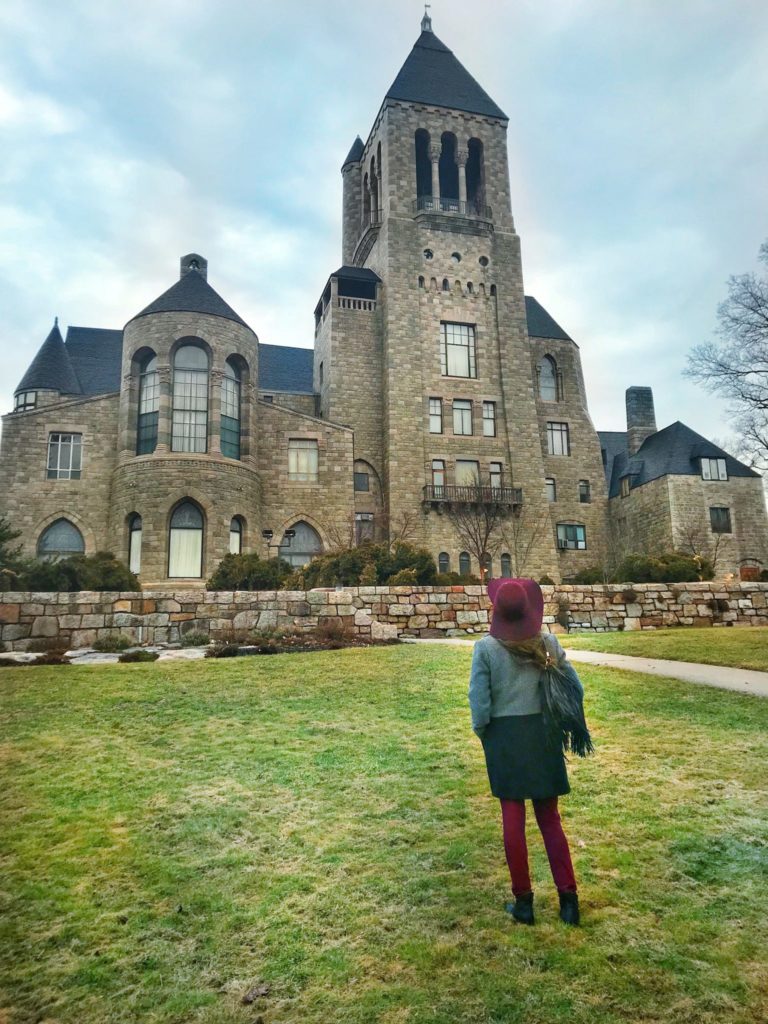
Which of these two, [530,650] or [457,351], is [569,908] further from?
[457,351]

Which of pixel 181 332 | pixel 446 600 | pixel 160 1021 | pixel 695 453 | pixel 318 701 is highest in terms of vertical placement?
pixel 181 332

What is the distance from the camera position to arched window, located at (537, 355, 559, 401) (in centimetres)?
4116

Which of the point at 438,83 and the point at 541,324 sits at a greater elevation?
the point at 438,83

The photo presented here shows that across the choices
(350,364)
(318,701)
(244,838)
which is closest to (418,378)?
(350,364)

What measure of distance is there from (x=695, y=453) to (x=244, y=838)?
3738 centimetres

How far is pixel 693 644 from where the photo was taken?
49.2 feet

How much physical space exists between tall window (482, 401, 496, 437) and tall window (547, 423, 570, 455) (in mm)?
4766

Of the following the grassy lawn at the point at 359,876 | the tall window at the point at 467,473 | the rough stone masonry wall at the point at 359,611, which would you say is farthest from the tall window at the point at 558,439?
the grassy lawn at the point at 359,876

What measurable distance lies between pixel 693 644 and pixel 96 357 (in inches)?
1374

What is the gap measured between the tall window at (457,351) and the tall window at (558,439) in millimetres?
6274

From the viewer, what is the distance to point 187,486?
28.1m

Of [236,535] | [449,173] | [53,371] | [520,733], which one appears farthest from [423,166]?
[520,733]

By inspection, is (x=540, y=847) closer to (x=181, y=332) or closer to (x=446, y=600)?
(x=446, y=600)

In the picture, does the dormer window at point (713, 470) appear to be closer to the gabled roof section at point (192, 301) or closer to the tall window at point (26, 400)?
the gabled roof section at point (192, 301)
